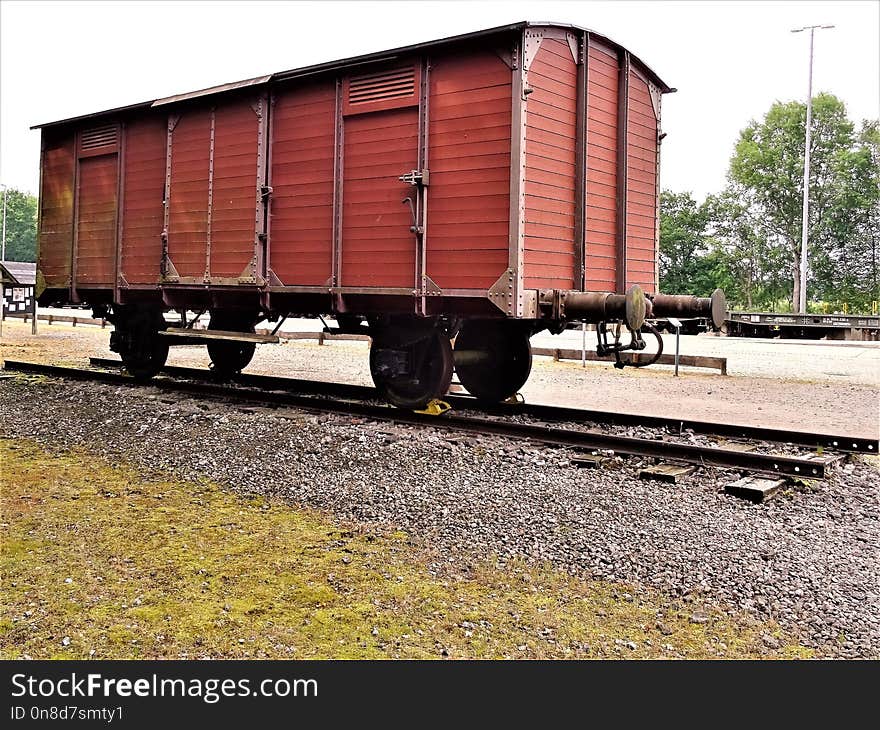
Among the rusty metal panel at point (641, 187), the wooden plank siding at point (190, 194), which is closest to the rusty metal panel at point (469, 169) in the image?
the rusty metal panel at point (641, 187)

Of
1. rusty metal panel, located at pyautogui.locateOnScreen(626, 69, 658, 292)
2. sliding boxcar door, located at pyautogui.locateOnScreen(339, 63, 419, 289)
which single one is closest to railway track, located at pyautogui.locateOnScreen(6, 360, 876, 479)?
sliding boxcar door, located at pyautogui.locateOnScreen(339, 63, 419, 289)

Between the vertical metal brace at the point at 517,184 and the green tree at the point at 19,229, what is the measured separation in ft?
327

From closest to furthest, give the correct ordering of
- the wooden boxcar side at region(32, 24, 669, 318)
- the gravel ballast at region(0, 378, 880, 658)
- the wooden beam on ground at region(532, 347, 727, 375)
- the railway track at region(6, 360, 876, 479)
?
the gravel ballast at region(0, 378, 880, 658)
the railway track at region(6, 360, 876, 479)
the wooden boxcar side at region(32, 24, 669, 318)
the wooden beam on ground at region(532, 347, 727, 375)

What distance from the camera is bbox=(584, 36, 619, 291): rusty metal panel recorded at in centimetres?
913

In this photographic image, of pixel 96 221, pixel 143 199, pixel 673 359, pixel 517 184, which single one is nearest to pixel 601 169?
pixel 517 184

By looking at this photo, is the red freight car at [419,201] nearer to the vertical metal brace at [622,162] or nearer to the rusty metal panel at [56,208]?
the vertical metal brace at [622,162]

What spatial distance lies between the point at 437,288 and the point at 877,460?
466 cm

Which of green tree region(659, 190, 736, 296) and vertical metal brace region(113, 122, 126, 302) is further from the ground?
green tree region(659, 190, 736, 296)

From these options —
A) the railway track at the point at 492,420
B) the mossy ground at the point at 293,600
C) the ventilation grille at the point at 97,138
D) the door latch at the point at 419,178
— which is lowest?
the mossy ground at the point at 293,600

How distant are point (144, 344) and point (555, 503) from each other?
9038mm

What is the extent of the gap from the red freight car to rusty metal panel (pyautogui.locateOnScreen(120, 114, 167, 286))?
3cm

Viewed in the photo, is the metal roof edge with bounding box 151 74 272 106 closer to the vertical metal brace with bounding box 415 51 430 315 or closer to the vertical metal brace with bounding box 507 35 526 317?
the vertical metal brace with bounding box 415 51 430 315

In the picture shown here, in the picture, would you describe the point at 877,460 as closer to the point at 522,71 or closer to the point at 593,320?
the point at 593,320

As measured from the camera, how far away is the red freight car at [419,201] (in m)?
8.38
